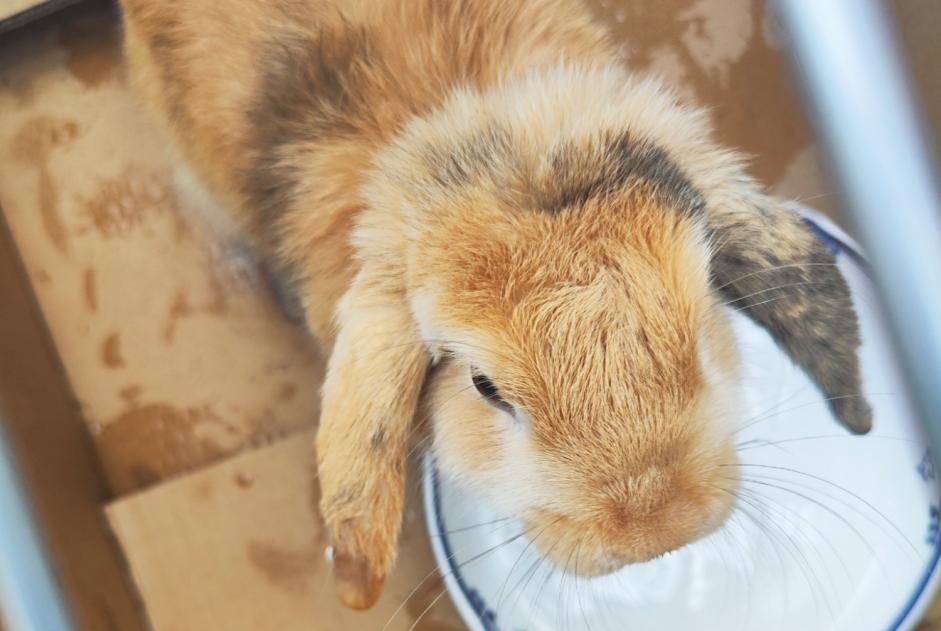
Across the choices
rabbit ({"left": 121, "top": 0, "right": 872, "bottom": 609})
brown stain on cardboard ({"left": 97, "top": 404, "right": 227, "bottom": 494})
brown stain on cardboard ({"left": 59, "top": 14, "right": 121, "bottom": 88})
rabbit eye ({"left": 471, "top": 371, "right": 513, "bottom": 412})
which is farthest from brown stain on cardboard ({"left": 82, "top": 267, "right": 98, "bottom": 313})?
rabbit eye ({"left": 471, "top": 371, "right": 513, "bottom": 412})

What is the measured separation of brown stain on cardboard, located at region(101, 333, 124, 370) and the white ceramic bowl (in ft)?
2.12

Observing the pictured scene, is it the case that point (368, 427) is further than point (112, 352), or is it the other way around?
point (112, 352)

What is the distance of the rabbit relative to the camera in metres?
0.65

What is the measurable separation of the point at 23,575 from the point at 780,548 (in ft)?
3.17

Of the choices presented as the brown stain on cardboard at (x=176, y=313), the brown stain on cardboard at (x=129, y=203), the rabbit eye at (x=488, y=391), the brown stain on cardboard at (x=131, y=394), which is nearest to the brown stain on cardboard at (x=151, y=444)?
the brown stain on cardboard at (x=131, y=394)

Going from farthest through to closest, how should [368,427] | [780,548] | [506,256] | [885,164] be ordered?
[780,548]
[368,427]
[506,256]
[885,164]

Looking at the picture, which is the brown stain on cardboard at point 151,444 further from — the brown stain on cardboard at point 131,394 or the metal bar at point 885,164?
the metal bar at point 885,164

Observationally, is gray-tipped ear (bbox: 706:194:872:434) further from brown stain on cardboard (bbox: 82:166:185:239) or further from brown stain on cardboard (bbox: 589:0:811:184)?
brown stain on cardboard (bbox: 82:166:185:239)

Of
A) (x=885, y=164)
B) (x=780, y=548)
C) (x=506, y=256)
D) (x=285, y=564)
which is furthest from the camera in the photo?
(x=285, y=564)

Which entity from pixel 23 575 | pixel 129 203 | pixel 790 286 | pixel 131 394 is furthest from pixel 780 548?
pixel 129 203

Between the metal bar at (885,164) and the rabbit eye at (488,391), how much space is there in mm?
395

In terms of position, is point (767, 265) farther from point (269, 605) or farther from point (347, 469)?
point (269, 605)

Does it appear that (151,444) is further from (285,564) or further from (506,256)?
(506,256)

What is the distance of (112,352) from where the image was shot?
52.2 inches
